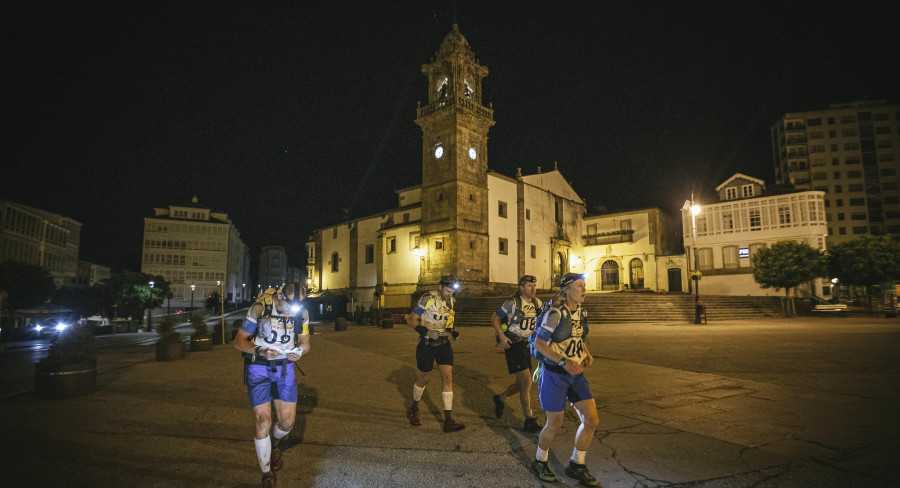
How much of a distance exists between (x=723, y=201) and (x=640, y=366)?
37332mm

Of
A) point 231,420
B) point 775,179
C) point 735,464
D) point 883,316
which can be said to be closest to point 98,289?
point 231,420

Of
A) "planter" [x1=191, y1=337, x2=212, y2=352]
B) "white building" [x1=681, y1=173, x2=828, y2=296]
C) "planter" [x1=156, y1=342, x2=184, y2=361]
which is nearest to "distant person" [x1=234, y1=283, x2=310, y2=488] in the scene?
"planter" [x1=156, y1=342, x2=184, y2=361]

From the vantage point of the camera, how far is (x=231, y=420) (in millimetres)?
6512

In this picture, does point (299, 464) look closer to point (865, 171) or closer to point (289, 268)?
point (865, 171)

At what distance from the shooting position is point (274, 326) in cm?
461

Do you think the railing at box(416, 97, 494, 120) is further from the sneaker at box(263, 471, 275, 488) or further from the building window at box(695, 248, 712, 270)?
the sneaker at box(263, 471, 275, 488)

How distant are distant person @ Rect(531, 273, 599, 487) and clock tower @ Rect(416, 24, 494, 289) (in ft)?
99.4

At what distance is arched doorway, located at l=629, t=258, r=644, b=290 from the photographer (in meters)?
44.9

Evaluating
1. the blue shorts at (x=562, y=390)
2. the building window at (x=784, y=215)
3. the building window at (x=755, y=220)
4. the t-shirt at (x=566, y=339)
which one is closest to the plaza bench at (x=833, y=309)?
the building window at (x=784, y=215)

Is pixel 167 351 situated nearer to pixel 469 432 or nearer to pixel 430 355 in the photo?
pixel 430 355

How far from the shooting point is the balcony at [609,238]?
46.2 metres

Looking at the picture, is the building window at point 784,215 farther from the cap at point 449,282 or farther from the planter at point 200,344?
the planter at point 200,344

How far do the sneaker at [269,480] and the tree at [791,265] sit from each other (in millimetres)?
36105

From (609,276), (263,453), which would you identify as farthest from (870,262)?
(263,453)
